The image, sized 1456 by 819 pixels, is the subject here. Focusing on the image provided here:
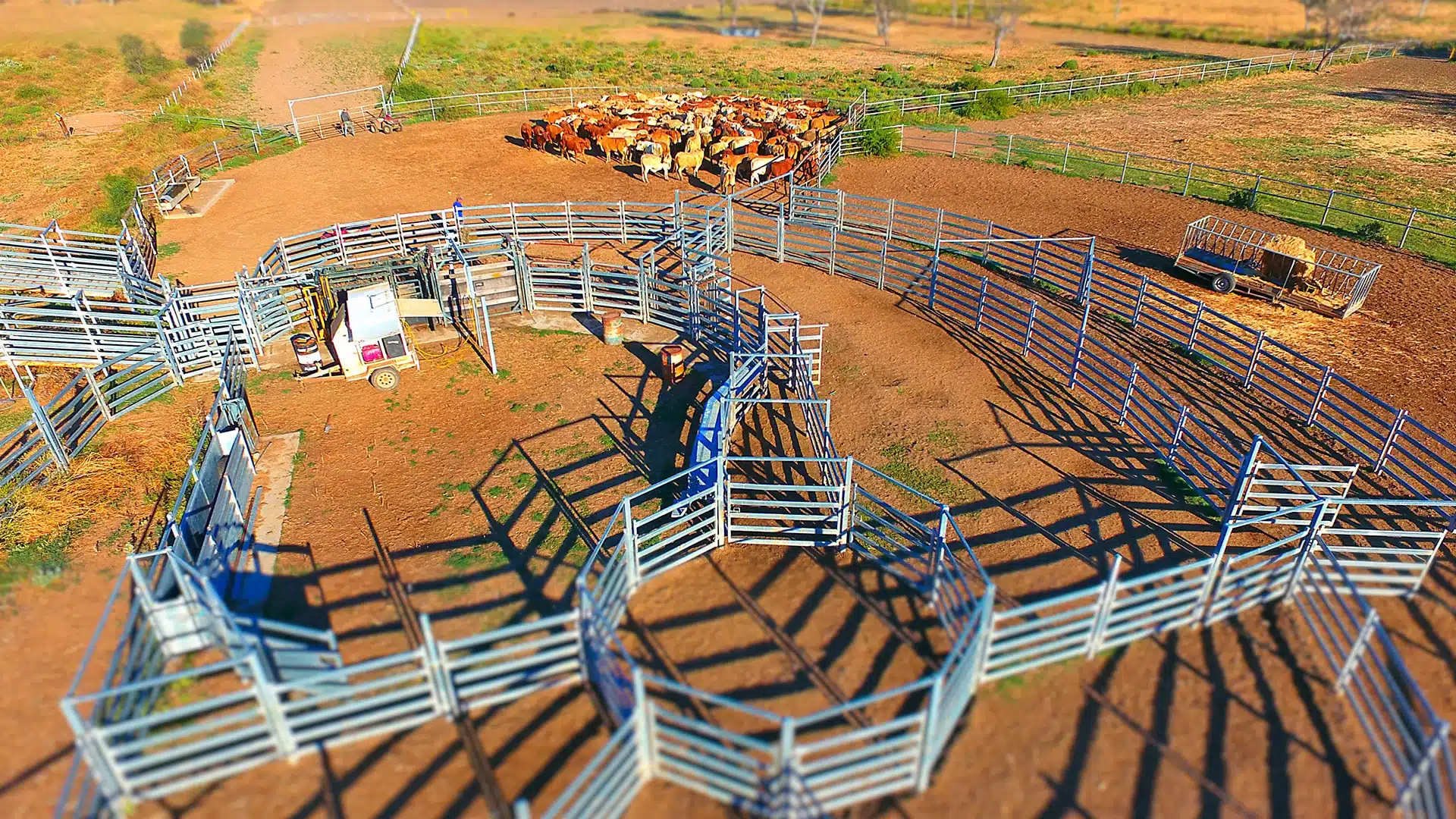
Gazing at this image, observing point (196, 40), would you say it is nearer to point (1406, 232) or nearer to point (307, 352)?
point (307, 352)

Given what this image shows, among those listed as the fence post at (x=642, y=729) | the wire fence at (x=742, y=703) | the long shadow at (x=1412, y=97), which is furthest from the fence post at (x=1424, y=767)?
the long shadow at (x=1412, y=97)

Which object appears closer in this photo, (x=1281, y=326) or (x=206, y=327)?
(x=206, y=327)

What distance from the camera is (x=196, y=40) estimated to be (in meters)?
59.2

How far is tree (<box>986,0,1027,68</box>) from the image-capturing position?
52625mm

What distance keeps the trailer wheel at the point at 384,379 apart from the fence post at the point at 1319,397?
15.8 m

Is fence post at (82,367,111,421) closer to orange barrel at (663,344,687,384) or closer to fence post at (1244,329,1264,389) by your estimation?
orange barrel at (663,344,687,384)

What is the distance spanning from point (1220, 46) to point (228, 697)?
224 feet

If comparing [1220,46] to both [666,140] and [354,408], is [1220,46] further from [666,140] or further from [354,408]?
[354,408]

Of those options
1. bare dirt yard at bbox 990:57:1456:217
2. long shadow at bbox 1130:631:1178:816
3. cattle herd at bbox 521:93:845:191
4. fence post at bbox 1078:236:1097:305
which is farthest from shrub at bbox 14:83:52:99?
long shadow at bbox 1130:631:1178:816

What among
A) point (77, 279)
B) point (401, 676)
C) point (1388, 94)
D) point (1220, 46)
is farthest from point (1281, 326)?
point (1220, 46)

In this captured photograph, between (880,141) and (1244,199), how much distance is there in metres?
11.5

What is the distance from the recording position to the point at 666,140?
2894 centimetres

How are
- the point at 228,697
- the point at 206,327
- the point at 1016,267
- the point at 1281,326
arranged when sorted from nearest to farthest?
1. the point at 228,697
2. the point at 206,327
3. the point at 1281,326
4. the point at 1016,267

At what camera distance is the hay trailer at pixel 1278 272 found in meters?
18.5
